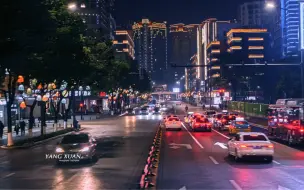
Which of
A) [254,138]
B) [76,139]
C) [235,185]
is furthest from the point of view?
[76,139]

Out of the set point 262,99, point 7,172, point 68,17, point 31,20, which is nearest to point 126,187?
point 7,172

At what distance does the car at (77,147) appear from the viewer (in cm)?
2433

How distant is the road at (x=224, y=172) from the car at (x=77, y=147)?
146 inches

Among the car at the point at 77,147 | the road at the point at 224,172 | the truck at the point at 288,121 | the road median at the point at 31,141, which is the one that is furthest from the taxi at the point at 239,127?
the car at the point at 77,147

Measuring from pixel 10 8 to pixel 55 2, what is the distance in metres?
15.9

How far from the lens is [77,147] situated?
968 inches

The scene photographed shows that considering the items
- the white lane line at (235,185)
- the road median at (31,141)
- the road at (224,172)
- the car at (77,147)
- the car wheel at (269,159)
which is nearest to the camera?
the white lane line at (235,185)

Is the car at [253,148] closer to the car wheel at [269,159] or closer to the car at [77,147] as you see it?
the car wheel at [269,159]

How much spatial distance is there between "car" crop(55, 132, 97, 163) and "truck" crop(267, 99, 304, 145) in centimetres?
1438

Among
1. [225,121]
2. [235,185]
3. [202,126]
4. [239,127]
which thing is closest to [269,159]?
[235,185]

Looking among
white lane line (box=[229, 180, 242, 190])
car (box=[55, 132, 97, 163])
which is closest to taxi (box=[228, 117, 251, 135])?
car (box=[55, 132, 97, 163])

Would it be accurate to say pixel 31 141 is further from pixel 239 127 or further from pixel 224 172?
pixel 224 172

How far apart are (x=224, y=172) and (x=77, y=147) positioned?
7.78 meters

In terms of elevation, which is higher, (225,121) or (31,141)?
(225,121)
